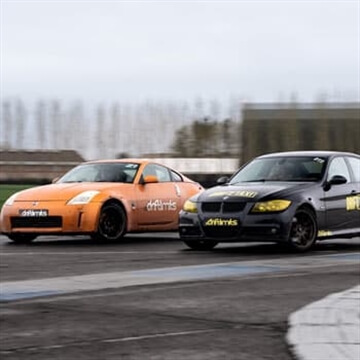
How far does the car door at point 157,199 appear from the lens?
54.1 ft

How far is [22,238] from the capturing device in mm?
16312

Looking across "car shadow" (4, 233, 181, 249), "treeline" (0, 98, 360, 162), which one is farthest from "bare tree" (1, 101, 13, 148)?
"car shadow" (4, 233, 181, 249)

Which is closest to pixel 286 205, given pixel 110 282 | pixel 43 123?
pixel 110 282

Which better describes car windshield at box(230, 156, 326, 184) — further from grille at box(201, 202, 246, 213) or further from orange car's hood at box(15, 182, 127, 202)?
orange car's hood at box(15, 182, 127, 202)

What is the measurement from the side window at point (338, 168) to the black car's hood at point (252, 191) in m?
0.71

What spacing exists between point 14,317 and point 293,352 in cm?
239

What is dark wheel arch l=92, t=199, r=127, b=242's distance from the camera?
51.7 feet

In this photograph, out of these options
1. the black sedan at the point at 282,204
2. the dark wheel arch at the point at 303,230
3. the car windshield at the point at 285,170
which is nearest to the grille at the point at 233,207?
the black sedan at the point at 282,204

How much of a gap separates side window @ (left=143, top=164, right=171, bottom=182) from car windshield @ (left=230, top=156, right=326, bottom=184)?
2.15 meters

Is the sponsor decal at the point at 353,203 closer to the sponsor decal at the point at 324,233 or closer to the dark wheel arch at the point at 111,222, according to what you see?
the sponsor decal at the point at 324,233

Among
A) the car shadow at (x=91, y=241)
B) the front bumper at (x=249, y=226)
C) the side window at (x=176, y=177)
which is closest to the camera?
the front bumper at (x=249, y=226)

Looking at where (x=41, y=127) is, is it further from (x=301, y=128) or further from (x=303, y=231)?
(x=303, y=231)

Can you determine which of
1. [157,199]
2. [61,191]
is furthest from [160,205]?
[61,191]

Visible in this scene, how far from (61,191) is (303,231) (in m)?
3.84
